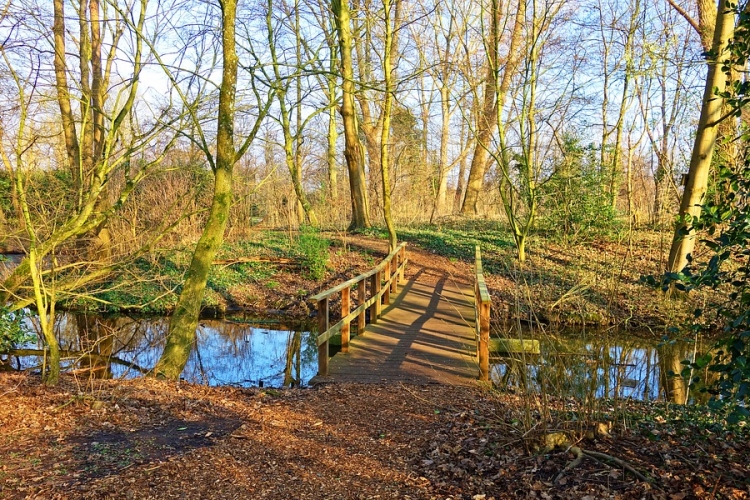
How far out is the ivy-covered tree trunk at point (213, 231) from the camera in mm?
7418

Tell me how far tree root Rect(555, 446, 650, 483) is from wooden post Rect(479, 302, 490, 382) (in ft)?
9.26

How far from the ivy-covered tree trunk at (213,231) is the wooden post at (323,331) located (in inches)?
72.1

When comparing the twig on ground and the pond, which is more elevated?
the twig on ground

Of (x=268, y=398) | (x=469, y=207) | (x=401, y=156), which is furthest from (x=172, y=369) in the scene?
(x=401, y=156)

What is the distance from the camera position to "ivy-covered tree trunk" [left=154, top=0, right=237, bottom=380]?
7.42 metres

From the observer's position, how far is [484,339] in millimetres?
6645

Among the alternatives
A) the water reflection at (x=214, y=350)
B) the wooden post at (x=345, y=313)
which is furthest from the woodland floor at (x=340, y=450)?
the water reflection at (x=214, y=350)

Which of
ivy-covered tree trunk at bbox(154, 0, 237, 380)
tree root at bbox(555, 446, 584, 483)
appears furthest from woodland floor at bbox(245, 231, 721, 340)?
tree root at bbox(555, 446, 584, 483)

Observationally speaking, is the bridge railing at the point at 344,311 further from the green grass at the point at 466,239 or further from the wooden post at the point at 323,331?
the green grass at the point at 466,239

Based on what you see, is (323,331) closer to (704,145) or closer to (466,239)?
(704,145)

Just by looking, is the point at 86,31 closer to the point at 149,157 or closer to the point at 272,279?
the point at 149,157

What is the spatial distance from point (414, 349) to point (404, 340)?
1.87 feet

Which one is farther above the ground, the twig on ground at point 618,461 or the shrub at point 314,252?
the shrub at point 314,252

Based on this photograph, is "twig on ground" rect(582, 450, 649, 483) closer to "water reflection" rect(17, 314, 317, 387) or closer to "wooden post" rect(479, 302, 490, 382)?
"wooden post" rect(479, 302, 490, 382)
